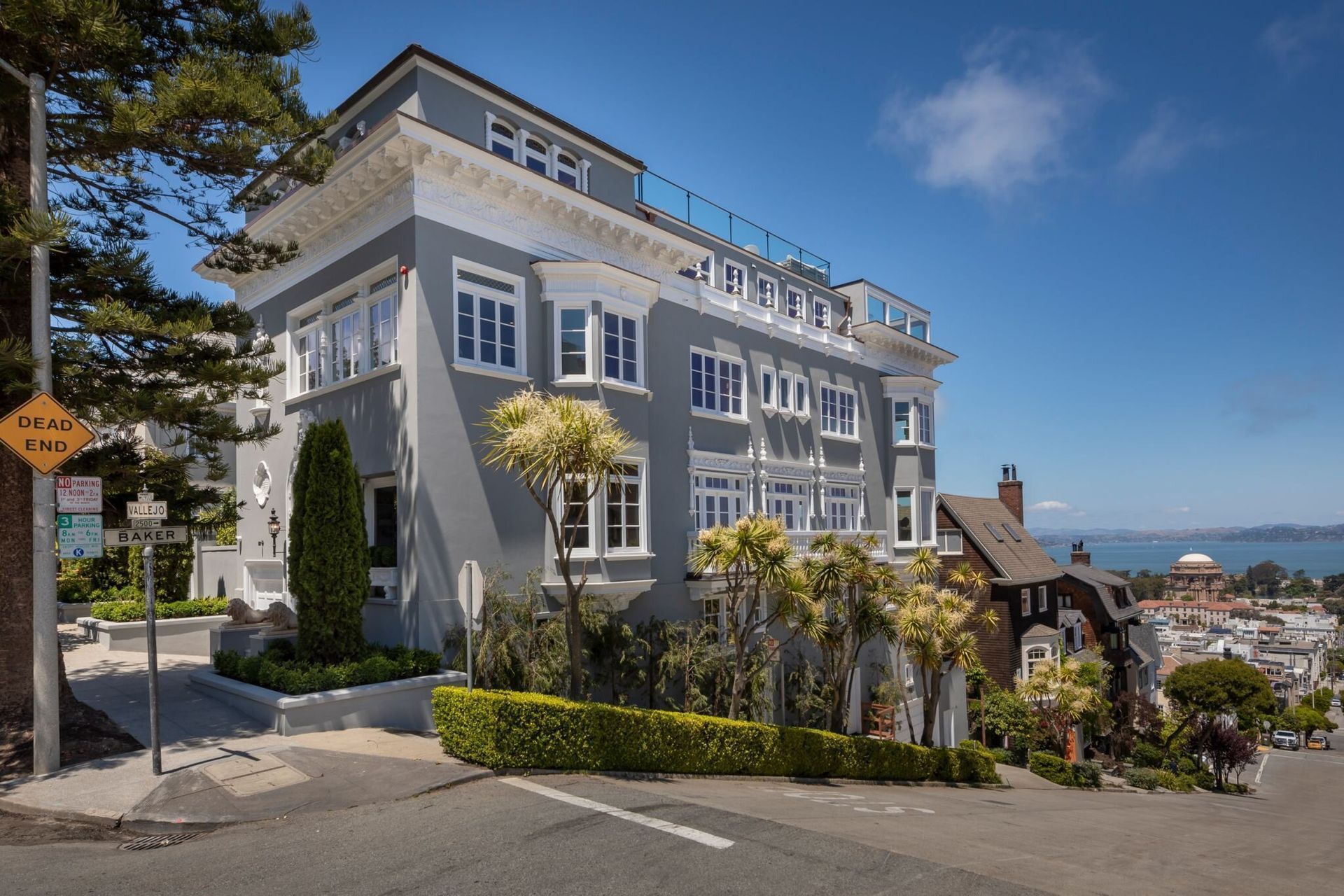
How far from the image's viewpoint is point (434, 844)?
7.56 meters

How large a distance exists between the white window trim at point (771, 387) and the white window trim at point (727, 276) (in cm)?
252

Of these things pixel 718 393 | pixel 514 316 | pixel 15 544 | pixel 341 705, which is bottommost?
pixel 341 705

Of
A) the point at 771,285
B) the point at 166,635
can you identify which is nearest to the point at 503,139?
the point at 771,285

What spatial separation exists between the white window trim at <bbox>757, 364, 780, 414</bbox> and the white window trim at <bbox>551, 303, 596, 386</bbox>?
832 centimetres

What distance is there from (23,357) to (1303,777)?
180 feet

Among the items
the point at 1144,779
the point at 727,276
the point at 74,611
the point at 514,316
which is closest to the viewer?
the point at 514,316

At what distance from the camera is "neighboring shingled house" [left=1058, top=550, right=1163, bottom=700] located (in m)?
44.3

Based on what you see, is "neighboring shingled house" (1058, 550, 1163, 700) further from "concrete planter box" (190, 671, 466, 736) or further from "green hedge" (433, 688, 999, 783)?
"concrete planter box" (190, 671, 466, 736)

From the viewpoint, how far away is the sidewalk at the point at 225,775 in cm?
844

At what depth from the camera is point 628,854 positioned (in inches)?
291

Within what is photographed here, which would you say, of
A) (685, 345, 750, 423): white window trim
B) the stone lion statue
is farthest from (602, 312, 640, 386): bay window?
the stone lion statue

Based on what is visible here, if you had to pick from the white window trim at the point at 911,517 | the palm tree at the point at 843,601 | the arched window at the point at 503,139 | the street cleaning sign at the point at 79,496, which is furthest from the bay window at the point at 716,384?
the street cleaning sign at the point at 79,496

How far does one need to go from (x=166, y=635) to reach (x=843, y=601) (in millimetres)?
18054

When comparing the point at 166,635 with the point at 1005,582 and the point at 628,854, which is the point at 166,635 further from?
the point at 1005,582
